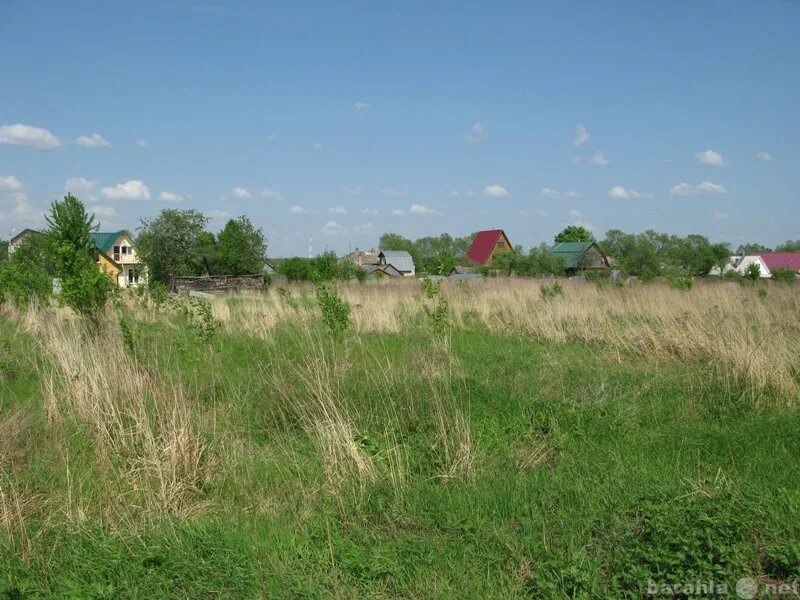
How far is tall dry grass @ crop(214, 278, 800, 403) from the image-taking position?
267 inches

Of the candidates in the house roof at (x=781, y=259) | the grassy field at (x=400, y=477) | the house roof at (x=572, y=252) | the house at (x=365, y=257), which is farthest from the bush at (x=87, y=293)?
the house roof at (x=781, y=259)

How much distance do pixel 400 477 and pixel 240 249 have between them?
4036cm

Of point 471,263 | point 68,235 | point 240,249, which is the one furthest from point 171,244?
point 68,235

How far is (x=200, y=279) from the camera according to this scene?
30.9 m

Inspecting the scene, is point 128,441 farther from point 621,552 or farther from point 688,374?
point 688,374

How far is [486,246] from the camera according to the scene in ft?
222

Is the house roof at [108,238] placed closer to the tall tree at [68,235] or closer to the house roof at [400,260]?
the house roof at [400,260]

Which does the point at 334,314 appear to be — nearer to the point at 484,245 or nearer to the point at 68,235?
the point at 68,235

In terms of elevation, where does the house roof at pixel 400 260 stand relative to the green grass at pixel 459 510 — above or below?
above

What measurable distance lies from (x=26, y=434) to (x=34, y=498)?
128cm

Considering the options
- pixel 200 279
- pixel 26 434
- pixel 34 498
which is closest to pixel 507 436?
pixel 34 498

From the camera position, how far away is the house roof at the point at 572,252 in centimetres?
4950

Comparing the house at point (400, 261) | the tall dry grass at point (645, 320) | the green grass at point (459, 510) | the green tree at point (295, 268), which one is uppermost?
the house at point (400, 261)

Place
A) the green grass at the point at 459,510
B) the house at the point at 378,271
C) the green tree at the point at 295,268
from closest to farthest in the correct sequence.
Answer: the green grass at the point at 459,510, the green tree at the point at 295,268, the house at the point at 378,271
